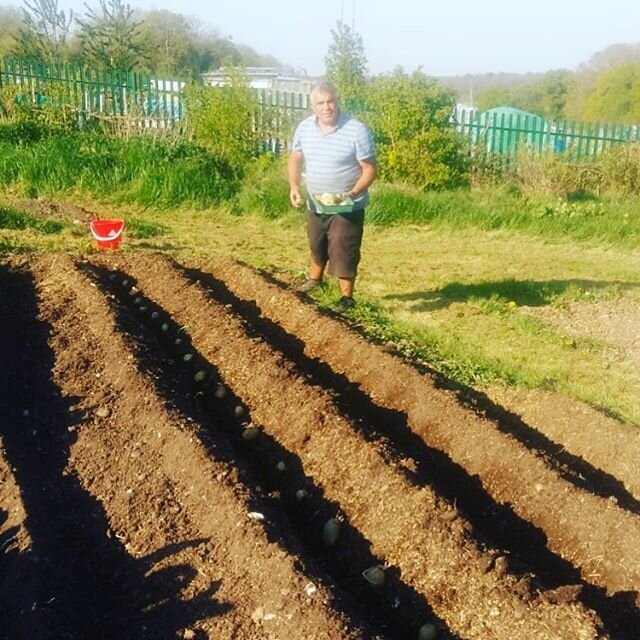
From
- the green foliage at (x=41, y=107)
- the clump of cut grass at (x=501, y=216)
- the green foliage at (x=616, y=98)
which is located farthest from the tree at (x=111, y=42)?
the green foliage at (x=616, y=98)

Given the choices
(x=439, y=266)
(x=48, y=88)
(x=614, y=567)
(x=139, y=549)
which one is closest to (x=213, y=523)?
(x=139, y=549)

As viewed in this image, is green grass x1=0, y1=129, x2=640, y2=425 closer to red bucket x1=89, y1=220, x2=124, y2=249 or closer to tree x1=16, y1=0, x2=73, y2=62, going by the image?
red bucket x1=89, y1=220, x2=124, y2=249

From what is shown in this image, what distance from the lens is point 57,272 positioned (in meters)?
7.11

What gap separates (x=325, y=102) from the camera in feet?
19.5

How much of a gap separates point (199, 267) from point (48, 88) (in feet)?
26.2

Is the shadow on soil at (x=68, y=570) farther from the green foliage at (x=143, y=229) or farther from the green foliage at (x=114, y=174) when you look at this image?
the green foliage at (x=114, y=174)

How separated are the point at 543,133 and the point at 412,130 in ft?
11.9

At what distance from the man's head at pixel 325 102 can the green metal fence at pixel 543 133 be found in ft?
30.0

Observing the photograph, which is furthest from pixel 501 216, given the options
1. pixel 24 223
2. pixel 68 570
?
pixel 68 570

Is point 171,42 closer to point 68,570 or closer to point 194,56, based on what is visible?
point 194,56

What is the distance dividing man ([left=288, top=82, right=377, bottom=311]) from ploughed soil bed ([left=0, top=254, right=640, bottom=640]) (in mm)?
953

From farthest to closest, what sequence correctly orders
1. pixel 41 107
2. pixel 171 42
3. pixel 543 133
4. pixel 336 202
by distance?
1. pixel 171 42
2. pixel 543 133
3. pixel 41 107
4. pixel 336 202

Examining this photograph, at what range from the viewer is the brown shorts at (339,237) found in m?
6.39

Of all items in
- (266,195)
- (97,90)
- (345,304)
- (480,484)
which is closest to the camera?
(480,484)
